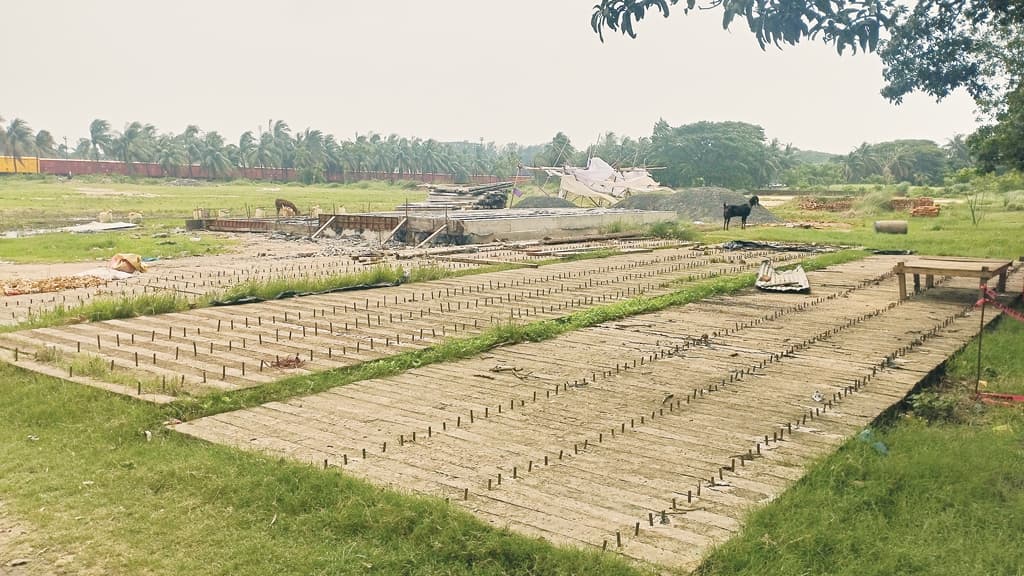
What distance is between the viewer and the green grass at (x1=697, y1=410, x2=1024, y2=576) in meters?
3.94

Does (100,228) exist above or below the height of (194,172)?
below

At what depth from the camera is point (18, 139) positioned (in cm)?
8694

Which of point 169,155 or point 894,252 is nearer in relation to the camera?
point 894,252

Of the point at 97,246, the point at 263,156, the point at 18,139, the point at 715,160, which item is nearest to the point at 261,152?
the point at 263,156

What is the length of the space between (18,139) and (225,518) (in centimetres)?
9727

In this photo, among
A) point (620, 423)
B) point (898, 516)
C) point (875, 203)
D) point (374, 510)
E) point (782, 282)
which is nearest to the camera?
point (374, 510)

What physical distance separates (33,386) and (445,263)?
12.1m

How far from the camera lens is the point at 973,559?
4016 millimetres

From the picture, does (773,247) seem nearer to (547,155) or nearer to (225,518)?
(225,518)

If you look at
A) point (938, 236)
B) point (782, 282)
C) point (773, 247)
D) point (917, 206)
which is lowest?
point (782, 282)

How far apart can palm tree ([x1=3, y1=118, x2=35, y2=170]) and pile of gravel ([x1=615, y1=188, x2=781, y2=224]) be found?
2837 inches

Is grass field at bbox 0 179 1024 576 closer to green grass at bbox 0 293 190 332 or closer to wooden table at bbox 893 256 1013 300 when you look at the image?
green grass at bbox 0 293 190 332

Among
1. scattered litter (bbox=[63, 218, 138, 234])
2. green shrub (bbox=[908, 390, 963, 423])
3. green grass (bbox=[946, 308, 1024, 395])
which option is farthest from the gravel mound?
green shrub (bbox=[908, 390, 963, 423])

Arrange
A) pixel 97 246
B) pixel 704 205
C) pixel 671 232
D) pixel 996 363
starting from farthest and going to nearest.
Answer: pixel 704 205
pixel 671 232
pixel 97 246
pixel 996 363
